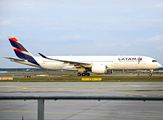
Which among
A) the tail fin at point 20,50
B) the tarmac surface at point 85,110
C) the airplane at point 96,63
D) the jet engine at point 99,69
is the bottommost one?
the tarmac surface at point 85,110

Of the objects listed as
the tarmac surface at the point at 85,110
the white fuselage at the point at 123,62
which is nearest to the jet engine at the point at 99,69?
the white fuselage at the point at 123,62

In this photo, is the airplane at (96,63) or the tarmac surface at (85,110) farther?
the airplane at (96,63)

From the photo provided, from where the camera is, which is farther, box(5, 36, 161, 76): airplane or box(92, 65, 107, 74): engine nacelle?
box(5, 36, 161, 76): airplane

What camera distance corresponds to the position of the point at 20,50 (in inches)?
1982

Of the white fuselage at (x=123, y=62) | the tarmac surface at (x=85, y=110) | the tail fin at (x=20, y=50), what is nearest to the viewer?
the tarmac surface at (x=85, y=110)

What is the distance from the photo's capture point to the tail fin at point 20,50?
164 ft

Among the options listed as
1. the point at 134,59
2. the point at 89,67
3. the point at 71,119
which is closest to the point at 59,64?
the point at 89,67

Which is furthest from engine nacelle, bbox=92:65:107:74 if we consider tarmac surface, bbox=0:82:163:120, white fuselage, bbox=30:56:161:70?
tarmac surface, bbox=0:82:163:120

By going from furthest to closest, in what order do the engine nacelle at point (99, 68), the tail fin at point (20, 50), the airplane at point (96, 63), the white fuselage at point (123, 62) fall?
the tail fin at point (20, 50)
the white fuselage at point (123, 62)
the airplane at point (96, 63)
the engine nacelle at point (99, 68)

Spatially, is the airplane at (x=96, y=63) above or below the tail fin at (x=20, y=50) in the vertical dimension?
below

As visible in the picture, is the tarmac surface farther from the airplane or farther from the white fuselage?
the white fuselage

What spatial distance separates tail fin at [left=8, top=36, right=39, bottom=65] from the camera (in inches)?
1973

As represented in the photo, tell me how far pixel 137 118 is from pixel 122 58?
38.9 meters

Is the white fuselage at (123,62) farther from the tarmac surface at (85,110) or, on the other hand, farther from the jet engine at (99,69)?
the tarmac surface at (85,110)
